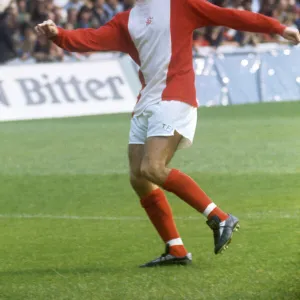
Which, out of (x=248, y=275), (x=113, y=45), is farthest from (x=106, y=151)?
(x=248, y=275)

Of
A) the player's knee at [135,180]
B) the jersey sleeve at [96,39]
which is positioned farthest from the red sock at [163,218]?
the jersey sleeve at [96,39]

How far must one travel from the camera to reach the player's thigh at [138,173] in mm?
6883

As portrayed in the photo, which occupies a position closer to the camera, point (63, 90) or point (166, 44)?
point (166, 44)

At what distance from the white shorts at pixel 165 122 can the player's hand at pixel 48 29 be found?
0.80m

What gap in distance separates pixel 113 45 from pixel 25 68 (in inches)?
476

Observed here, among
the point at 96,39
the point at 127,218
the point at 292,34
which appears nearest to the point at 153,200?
the point at 96,39

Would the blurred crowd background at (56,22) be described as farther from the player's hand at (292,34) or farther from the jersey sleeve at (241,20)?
the player's hand at (292,34)

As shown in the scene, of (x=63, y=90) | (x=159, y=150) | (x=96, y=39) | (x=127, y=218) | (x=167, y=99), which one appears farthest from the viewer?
(x=63, y=90)

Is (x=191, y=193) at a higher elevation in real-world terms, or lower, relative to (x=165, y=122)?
lower

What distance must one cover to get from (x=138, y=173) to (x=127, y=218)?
7.03ft

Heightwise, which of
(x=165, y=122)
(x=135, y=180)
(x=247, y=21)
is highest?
(x=247, y=21)

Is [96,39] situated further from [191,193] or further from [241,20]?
[191,193]

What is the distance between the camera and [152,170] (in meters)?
6.64

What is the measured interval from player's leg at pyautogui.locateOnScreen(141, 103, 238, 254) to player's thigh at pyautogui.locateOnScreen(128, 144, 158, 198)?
0.15m
